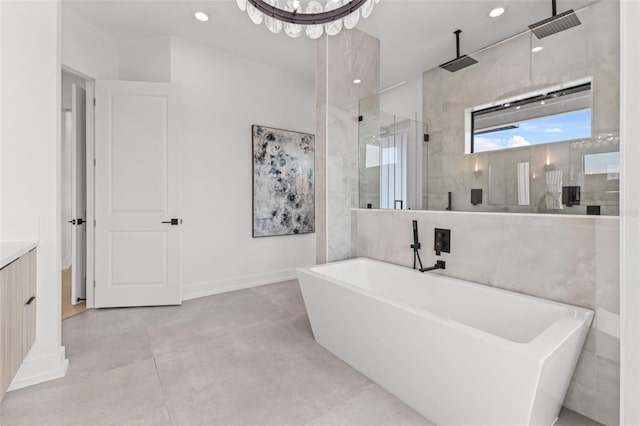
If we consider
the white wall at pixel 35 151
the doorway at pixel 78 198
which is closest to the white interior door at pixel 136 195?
the doorway at pixel 78 198

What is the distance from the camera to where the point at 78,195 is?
329cm

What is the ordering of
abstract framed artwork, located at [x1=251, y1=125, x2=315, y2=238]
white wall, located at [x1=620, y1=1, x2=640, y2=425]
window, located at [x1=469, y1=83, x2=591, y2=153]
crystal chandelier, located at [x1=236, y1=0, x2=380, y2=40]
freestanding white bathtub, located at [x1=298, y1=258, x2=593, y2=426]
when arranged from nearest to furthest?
white wall, located at [x1=620, y1=1, x2=640, y2=425] → freestanding white bathtub, located at [x1=298, y1=258, x2=593, y2=426] → crystal chandelier, located at [x1=236, y1=0, x2=380, y2=40] → window, located at [x1=469, y1=83, x2=591, y2=153] → abstract framed artwork, located at [x1=251, y1=125, x2=315, y2=238]

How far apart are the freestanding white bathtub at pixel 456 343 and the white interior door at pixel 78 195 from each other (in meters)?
2.78

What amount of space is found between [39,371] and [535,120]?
12.5 ft

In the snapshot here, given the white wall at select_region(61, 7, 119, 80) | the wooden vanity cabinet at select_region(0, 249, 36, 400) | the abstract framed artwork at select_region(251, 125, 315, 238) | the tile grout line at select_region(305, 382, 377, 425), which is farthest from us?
the abstract framed artwork at select_region(251, 125, 315, 238)

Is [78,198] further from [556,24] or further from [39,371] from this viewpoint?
[556,24]

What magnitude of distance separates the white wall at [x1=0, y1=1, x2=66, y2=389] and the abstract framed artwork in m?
2.17

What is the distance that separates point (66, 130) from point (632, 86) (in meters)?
6.77

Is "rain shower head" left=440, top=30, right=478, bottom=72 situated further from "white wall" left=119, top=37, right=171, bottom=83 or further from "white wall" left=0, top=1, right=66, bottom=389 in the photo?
"white wall" left=0, top=1, right=66, bottom=389

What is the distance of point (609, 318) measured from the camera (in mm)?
1434

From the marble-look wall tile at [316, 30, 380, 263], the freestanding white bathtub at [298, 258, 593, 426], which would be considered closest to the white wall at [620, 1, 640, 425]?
the freestanding white bathtub at [298, 258, 593, 426]

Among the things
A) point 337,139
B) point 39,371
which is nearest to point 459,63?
point 337,139

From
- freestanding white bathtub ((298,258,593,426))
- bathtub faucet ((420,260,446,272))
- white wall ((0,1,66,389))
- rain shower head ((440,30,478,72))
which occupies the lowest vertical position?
freestanding white bathtub ((298,258,593,426))

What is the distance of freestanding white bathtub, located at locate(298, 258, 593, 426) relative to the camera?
3.77ft
